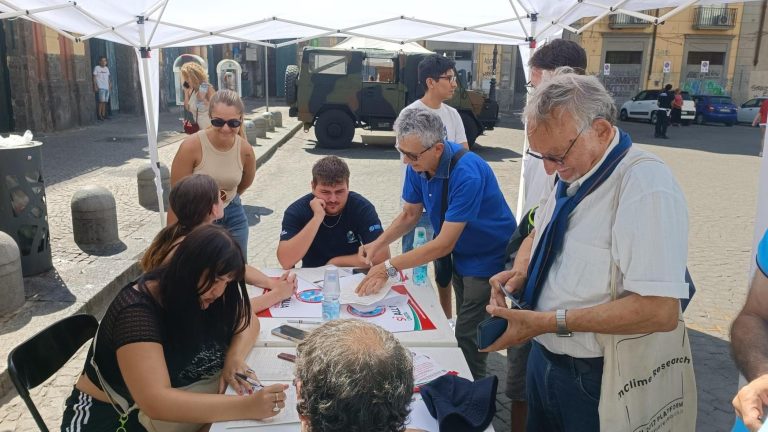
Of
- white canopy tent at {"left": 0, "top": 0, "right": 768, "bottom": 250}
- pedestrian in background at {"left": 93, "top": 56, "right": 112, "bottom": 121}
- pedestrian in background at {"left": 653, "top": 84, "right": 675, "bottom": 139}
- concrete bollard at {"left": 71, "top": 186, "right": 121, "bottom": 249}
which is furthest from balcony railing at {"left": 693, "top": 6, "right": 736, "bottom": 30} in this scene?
concrete bollard at {"left": 71, "top": 186, "right": 121, "bottom": 249}

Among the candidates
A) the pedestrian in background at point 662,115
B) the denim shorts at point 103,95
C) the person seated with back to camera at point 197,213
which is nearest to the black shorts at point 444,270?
the person seated with back to camera at point 197,213

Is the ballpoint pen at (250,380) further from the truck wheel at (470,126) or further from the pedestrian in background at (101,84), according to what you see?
the pedestrian in background at (101,84)

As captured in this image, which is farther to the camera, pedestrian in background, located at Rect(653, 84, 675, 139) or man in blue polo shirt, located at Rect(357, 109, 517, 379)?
pedestrian in background, located at Rect(653, 84, 675, 139)

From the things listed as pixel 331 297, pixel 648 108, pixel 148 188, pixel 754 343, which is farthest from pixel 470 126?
pixel 648 108

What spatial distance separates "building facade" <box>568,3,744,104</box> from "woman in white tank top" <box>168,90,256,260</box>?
27779mm

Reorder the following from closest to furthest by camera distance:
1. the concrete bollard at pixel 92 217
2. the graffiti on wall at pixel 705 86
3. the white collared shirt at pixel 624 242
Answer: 1. the white collared shirt at pixel 624 242
2. the concrete bollard at pixel 92 217
3. the graffiti on wall at pixel 705 86

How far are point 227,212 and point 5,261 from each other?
1.48m

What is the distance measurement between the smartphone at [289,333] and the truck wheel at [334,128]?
1114cm

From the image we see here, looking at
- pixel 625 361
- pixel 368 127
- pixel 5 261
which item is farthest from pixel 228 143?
pixel 368 127

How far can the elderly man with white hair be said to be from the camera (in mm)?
1629

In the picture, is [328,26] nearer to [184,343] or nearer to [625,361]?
[184,343]

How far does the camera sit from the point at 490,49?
27484 millimetres

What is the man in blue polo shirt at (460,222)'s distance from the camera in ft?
9.52

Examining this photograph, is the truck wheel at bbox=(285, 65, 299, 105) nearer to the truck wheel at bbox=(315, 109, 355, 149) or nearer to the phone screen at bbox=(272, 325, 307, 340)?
the truck wheel at bbox=(315, 109, 355, 149)
